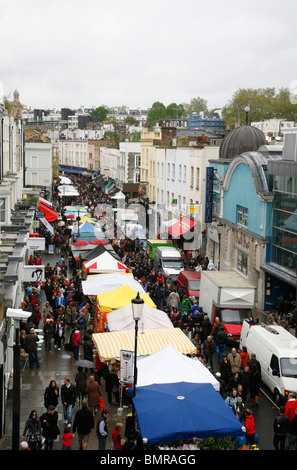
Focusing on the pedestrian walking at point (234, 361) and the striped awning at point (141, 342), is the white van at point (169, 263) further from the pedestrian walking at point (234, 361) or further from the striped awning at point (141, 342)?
the pedestrian walking at point (234, 361)

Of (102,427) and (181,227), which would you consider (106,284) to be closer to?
(102,427)

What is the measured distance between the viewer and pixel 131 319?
18562mm

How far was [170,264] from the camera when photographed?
31969mm

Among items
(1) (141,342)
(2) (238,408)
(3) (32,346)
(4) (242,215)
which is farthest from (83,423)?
(4) (242,215)

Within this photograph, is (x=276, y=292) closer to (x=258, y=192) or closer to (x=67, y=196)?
(x=258, y=192)

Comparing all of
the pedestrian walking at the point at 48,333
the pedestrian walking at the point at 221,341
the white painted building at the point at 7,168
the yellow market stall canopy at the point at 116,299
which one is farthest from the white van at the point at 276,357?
the white painted building at the point at 7,168

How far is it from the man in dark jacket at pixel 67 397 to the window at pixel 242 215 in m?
17.8

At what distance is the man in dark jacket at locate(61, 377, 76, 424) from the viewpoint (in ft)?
46.3

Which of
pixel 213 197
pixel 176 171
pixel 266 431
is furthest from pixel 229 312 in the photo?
pixel 176 171

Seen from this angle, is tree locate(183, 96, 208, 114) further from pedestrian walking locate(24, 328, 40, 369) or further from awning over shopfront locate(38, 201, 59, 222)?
pedestrian walking locate(24, 328, 40, 369)

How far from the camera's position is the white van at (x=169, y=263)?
31016 millimetres

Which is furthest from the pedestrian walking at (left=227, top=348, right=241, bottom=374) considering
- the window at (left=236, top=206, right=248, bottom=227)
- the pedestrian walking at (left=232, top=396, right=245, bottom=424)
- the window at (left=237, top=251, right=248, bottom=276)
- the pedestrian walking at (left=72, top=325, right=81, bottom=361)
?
the window at (left=236, top=206, right=248, bottom=227)

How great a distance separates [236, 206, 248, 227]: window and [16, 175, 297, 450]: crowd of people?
3282 millimetres

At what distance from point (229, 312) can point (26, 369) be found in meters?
7.60
